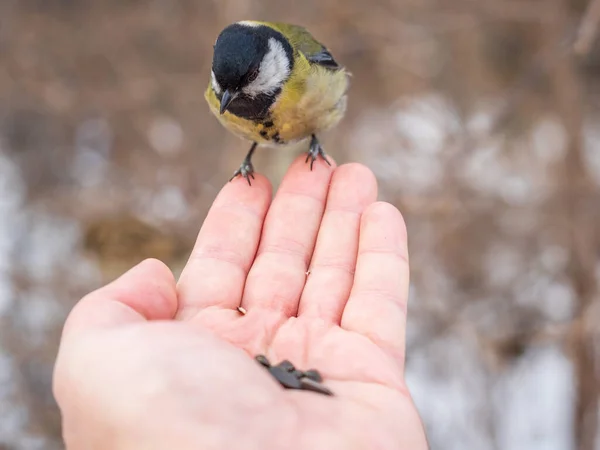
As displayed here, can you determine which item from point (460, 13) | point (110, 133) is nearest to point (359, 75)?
point (460, 13)

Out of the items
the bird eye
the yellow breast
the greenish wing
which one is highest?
the greenish wing

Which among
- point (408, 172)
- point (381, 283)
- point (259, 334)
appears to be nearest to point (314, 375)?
point (259, 334)

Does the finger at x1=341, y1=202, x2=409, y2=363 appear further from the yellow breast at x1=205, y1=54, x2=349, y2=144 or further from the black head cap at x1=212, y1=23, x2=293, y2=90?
the black head cap at x1=212, y1=23, x2=293, y2=90

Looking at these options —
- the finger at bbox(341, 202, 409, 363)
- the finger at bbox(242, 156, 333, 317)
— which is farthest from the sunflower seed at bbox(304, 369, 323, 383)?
the finger at bbox(242, 156, 333, 317)

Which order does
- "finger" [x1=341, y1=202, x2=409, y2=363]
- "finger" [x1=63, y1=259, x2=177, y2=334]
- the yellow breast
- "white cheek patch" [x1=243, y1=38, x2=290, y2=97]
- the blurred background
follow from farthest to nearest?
the blurred background
the yellow breast
"white cheek patch" [x1=243, y1=38, x2=290, y2=97]
"finger" [x1=341, y1=202, x2=409, y2=363]
"finger" [x1=63, y1=259, x2=177, y2=334]

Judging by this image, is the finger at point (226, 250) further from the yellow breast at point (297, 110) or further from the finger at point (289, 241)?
the yellow breast at point (297, 110)

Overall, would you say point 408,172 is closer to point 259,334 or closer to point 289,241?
point 289,241

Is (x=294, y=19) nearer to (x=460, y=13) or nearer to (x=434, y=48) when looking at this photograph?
(x=460, y=13)
